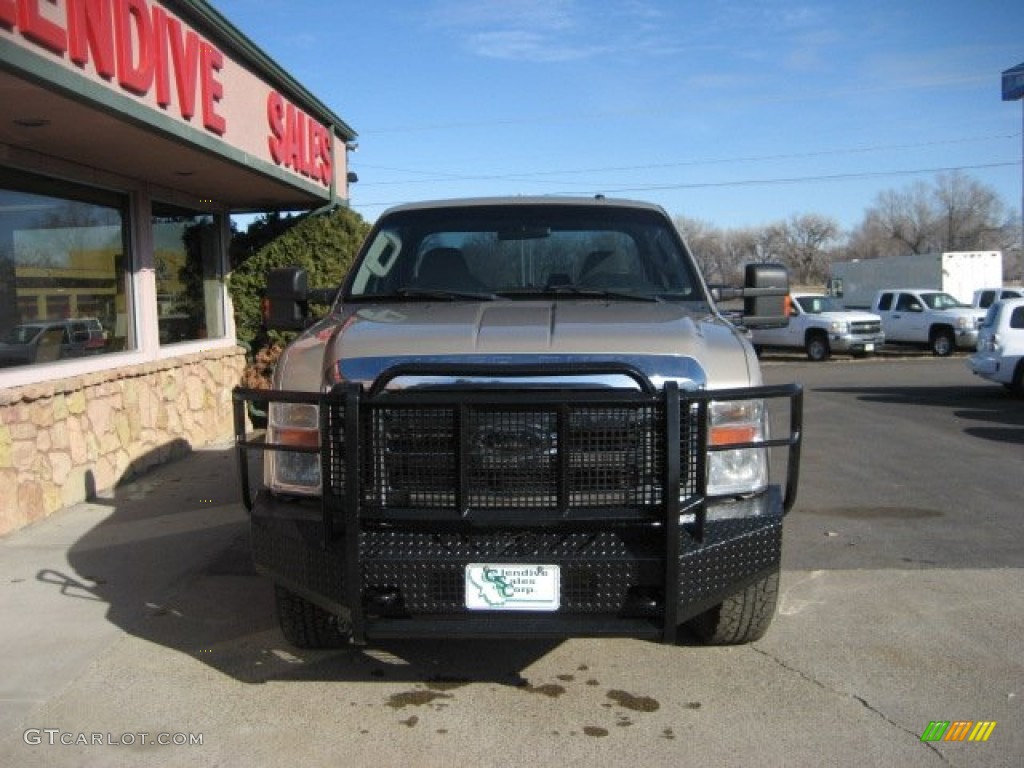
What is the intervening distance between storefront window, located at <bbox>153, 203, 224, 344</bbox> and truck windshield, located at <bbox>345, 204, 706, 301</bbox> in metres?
5.46

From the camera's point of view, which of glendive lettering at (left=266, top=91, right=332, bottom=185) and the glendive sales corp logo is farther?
glendive lettering at (left=266, top=91, right=332, bottom=185)

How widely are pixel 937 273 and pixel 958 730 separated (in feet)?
95.4

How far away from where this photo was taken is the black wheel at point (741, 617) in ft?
13.8

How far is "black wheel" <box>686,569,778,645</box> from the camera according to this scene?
4.21m

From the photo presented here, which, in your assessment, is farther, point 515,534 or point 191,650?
point 191,650

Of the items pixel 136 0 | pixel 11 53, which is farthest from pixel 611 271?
pixel 136 0

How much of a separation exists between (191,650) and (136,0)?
4464 millimetres

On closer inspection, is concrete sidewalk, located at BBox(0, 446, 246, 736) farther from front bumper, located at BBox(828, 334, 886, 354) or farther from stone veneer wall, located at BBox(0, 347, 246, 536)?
front bumper, located at BBox(828, 334, 886, 354)

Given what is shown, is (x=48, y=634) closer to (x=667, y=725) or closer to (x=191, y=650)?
(x=191, y=650)

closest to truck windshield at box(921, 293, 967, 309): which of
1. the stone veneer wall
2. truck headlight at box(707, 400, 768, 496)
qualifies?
the stone veneer wall

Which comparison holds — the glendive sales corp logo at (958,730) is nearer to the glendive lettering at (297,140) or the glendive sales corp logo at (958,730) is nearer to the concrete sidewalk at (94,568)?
the concrete sidewalk at (94,568)

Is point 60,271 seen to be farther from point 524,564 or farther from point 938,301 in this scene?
point 938,301

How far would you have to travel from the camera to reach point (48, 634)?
15.5ft

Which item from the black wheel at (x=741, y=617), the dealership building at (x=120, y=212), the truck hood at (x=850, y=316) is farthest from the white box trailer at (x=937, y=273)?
the black wheel at (x=741, y=617)
